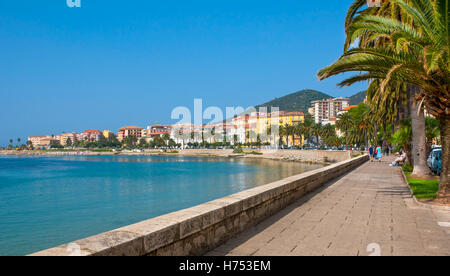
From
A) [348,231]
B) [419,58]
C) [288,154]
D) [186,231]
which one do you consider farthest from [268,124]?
[186,231]

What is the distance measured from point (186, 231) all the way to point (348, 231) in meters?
3.17

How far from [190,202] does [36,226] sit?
35.6 feet

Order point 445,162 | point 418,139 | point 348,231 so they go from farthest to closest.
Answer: point 418,139
point 445,162
point 348,231

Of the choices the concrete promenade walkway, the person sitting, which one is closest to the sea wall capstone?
the concrete promenade walkway

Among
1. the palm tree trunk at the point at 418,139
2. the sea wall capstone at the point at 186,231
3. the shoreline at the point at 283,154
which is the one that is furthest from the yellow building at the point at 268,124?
the sea wall capstone at the point at 186,231

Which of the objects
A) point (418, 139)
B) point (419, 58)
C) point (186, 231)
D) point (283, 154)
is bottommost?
point (283, 154)

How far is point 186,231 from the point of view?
13.9 ft

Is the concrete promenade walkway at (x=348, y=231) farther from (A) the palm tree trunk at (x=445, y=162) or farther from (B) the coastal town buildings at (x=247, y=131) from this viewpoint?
(B) the coastal town buildings at (x=247, y=131)

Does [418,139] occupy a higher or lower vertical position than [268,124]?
lower

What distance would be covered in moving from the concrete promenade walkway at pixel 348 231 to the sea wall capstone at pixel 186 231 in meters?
0.20

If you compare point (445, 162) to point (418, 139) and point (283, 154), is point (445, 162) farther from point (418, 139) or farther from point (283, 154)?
point (283, 154)

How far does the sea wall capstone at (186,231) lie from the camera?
320cm
